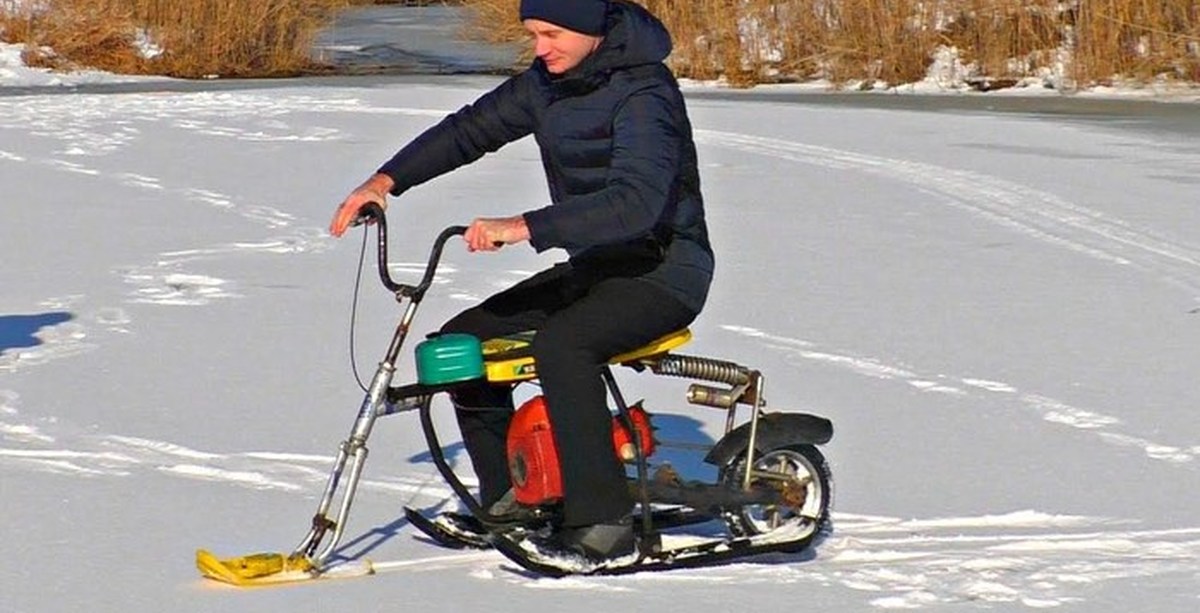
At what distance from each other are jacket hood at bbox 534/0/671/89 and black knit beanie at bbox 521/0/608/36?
1.9 inches

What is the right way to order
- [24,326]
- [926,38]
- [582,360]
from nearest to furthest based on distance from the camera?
[582,360] → [24,326] → [926,38]

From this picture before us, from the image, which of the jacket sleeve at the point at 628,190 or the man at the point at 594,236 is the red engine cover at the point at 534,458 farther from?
the jacket sleeve at the point at 628,190

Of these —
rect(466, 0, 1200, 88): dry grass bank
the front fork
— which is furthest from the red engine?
rect(466, 0, 1200, 88): dry grass bank

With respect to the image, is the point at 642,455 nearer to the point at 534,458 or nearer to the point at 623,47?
the point at 534,458

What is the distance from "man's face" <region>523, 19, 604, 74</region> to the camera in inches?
177

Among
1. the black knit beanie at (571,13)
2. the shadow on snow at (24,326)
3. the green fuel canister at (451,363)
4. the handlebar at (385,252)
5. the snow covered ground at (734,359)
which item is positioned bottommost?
the snow covered ground at (734,359)

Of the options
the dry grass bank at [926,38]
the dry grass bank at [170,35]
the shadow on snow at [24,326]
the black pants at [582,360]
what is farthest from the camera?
the dry grass bank at [170,35]

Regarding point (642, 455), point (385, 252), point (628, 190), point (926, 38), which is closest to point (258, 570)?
point (385, 252)

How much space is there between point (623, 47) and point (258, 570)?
1328 millimetres

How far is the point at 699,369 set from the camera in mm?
4805

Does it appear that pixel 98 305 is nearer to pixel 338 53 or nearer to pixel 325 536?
pixel 325 536

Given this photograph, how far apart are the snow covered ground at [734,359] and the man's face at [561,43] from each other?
111cm

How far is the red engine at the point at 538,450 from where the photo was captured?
181 inches

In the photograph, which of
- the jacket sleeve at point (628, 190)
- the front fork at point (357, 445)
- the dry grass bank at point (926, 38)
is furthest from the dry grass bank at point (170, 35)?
the jacket sleeve at point (628, 190)
